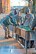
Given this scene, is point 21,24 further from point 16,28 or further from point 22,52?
point 22,52

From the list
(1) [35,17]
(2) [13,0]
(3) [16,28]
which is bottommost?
(3) [16,28]

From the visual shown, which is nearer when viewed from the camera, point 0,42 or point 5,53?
point 5,53

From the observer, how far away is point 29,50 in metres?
2.84

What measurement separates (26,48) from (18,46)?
0.14 meters

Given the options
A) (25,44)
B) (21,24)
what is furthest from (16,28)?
(25,44)

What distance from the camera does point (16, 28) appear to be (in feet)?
9.69

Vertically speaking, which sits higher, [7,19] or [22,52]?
[7,19]

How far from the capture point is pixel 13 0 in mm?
2871

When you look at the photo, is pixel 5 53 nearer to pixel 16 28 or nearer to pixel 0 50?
pixel 0 50

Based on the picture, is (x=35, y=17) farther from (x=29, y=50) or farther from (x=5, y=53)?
(x=5, y=53)

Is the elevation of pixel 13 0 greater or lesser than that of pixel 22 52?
greater

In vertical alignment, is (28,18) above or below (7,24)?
above

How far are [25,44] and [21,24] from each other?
0.30 metres

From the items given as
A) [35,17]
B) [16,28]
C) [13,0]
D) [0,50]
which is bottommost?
[0,50]
